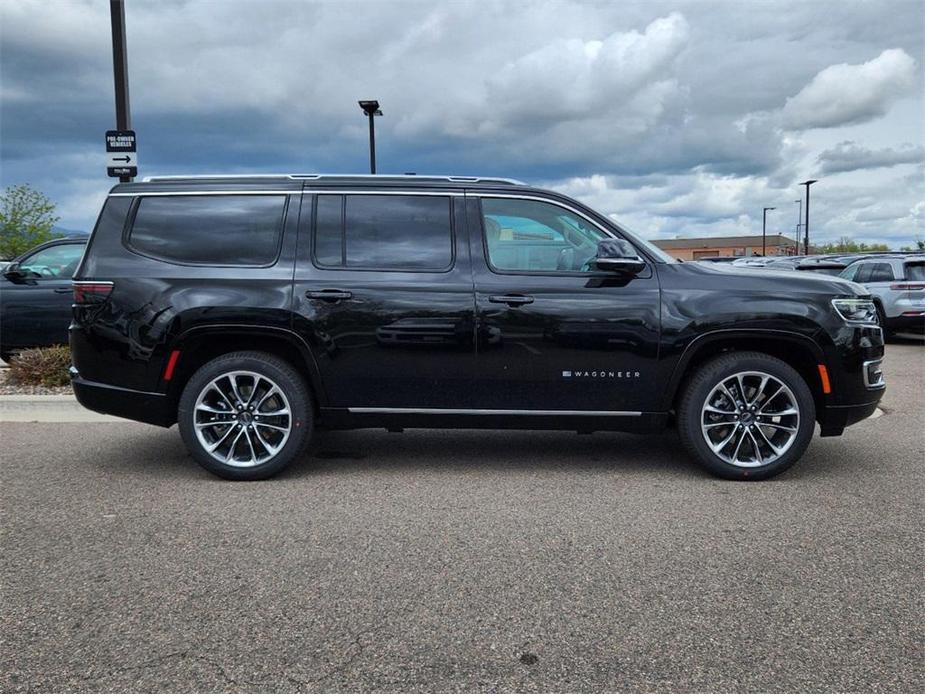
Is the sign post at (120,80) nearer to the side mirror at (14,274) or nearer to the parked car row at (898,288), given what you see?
the side mirror at (14,274)

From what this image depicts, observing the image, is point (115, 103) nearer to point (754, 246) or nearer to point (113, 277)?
point (113, 277)

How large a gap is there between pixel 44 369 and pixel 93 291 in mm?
3787

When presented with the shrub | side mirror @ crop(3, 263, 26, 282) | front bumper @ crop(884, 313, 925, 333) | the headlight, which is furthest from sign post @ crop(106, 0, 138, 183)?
front bumper @ crop(884, 313, 925, 333)

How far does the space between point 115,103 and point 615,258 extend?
7502mm

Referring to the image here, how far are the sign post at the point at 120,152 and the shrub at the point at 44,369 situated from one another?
2446 millimetres

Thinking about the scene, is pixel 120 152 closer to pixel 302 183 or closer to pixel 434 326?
pixel 302 183

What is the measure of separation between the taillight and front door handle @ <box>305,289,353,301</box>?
1.33 metres

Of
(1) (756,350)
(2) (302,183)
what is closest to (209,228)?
(2) (302,183)

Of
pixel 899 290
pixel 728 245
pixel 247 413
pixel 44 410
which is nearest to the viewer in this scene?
pixel 247 413

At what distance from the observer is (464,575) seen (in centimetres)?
334

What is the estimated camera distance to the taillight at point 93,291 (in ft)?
15.7

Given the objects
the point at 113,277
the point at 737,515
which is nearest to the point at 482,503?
the point at 737,515

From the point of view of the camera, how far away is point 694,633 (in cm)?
281

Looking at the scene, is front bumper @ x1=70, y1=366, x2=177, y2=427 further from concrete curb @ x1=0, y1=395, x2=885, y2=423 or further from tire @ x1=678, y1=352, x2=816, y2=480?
tire @ x1=678, y1=352, x2=816, y2=480
